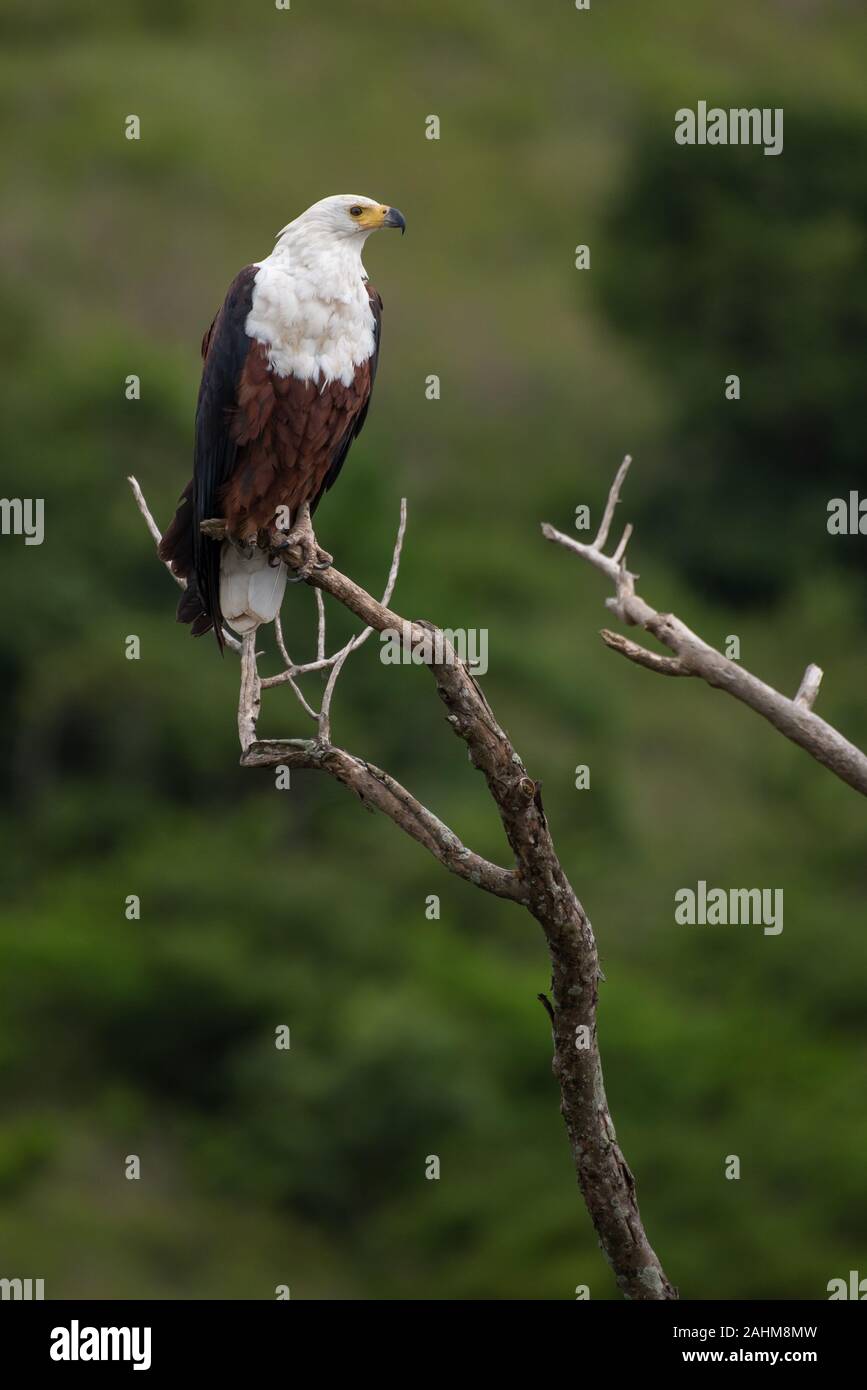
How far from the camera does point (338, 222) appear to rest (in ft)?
23.8

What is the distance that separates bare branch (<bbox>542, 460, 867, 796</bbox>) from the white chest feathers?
180cm

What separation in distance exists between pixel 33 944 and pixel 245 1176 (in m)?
4.31

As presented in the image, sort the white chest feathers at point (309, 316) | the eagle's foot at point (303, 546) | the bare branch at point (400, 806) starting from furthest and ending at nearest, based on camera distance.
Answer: the white chest feathers at point (309, 316), the eagle's foot at point (303, 546), the bare branch at point (400, 806)

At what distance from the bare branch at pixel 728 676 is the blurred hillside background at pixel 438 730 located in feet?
44.9

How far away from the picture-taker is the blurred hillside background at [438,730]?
2103cm

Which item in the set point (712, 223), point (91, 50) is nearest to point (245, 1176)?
point (712, 223)

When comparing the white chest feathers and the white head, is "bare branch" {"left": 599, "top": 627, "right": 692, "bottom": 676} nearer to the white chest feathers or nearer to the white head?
the white chest feathers

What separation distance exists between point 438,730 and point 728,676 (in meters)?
20.9

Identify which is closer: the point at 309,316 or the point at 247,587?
the point at 309,316

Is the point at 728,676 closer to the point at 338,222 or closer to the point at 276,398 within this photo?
the point at 276,398
